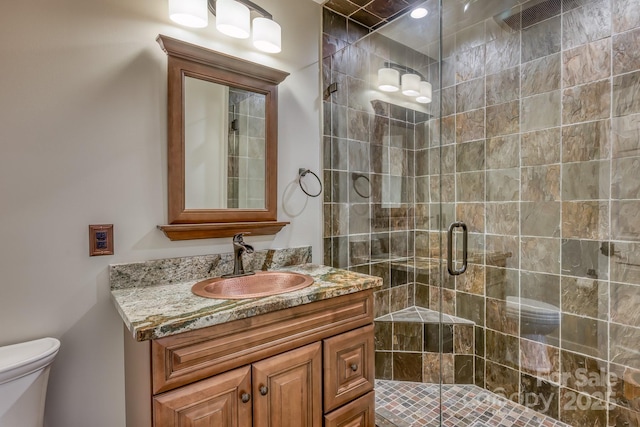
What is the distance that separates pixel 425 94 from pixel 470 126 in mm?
402

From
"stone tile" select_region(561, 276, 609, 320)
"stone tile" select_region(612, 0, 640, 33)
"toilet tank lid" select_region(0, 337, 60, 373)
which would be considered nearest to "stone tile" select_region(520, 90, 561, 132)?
"stone tile" select_region(612, 0, 640, 33)

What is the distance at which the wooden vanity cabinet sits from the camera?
1003 mm

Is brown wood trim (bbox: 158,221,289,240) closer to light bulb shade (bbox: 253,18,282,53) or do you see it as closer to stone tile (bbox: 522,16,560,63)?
light bulb shade (bbox: 253,18,282,53)

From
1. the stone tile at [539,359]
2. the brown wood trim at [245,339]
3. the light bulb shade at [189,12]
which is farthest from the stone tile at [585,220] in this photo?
the light bulb shade at [189,12]

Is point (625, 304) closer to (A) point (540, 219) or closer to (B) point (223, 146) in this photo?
(A) point (540, 219)

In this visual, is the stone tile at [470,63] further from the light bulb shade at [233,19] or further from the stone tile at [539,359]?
the stone tile at [539,359]

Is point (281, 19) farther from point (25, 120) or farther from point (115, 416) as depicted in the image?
point (115, 416)

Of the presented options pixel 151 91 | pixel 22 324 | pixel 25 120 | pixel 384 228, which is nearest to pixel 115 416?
pixel 22 324

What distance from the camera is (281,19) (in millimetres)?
1891

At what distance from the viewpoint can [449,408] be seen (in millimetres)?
1985

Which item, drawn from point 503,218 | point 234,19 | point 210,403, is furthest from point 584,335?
point 234,19

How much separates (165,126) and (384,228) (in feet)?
5.27

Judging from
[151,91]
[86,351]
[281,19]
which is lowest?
[86,351]

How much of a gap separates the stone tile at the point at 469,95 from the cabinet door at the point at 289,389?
6.56ft
